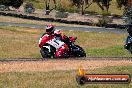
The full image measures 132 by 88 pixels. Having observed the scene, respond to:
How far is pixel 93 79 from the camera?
793 cm

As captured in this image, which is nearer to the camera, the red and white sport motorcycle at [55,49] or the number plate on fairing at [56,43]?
the number plate on fairing at [56,43]

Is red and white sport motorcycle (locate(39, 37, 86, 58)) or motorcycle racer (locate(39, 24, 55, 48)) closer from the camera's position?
motorcycle racer (locate(39, 24, 55, 48))

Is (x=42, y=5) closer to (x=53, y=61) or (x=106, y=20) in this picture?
(x=106, y=20)

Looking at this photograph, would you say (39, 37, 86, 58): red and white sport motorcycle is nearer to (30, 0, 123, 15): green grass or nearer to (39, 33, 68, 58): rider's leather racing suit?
(39, 33, 68, 58): rider's leather racing suit

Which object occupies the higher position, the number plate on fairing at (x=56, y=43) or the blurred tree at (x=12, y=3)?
the number plate on fairing at (x=56, y=43)

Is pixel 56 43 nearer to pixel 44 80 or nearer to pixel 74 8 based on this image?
pixel 44 80

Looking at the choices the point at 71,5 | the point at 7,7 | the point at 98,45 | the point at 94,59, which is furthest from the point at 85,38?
the point at 71,5

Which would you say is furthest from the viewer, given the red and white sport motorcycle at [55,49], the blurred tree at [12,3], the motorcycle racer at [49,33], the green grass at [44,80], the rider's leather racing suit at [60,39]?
the blurred tree at [12,3]

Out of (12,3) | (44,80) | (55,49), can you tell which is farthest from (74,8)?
(44,80)

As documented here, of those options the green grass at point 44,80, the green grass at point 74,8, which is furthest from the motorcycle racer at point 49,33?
the green grass at point 74,8

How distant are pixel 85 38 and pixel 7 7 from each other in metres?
34.1

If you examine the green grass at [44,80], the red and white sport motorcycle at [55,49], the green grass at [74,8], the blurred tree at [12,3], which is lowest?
the green grass at [74,8]

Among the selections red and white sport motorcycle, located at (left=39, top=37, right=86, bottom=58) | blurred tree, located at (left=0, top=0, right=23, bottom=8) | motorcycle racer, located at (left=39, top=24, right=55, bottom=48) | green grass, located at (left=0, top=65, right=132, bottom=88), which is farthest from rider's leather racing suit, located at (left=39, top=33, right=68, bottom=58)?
blurred tree, located at (left=0, top=0, right=23, bottom=8)

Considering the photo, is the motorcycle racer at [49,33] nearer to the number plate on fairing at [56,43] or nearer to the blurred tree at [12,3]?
the number plate on fairing at [56,43]
